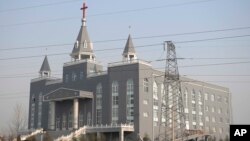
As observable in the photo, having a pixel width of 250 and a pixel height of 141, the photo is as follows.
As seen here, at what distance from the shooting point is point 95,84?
64750 millimetres

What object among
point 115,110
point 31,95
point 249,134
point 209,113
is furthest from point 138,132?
point 249,134

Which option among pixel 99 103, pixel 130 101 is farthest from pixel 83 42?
pixel 130 101

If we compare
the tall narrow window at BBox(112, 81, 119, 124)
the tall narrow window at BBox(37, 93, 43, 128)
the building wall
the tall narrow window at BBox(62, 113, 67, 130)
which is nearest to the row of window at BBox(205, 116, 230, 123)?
the building wall

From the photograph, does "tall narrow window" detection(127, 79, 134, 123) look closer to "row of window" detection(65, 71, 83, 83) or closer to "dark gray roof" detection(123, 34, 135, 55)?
"dark gray roof" detection(123, 34, 135, 55)

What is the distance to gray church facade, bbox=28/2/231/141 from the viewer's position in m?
59.1

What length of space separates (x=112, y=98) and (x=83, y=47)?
12953 mm

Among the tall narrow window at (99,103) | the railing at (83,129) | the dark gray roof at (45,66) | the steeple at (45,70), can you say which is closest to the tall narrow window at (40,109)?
the steeple at (45,70)

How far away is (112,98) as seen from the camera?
61.8 meters

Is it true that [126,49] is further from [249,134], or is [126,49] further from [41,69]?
[249,134]

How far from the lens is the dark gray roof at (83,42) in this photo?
69750mm

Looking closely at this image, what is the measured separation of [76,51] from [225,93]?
110 feet

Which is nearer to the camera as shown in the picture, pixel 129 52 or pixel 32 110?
pixel 129 52

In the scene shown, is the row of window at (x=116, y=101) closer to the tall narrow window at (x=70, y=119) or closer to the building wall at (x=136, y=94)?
the building wall at (x=136, y=94)

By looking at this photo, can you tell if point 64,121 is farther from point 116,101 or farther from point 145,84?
point 145,84
